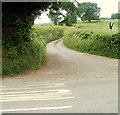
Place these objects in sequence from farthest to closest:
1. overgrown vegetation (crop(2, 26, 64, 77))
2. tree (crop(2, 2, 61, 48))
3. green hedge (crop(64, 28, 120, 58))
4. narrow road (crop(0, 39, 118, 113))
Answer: green hedge (crop(64, 28, 120, 58)), tree (crop(2, 2, 61, 48)), overgrown vegetation (crop(2, 26, 64, 77)), narrow road (crop(0, 39, 118, 113))

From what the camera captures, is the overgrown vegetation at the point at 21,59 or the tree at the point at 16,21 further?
the tree at the point at 16,21

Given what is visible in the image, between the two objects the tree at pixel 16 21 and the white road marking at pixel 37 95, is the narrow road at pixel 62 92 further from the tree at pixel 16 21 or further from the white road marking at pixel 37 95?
the tree at pixel 16 21

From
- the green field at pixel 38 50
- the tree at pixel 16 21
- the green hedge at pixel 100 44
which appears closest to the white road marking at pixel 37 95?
the green field at pixel 38 50

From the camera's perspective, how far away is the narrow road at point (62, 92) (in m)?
7.23

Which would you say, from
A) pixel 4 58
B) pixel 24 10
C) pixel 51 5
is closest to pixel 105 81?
pixel 4 58

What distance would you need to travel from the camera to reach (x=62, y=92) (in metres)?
9.33

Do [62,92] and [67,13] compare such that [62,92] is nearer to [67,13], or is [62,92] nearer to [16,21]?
[16,21]

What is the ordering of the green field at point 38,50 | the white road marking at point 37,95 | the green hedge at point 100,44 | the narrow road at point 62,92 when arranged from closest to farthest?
the narrow road at point 62,92 → the white road marking at point 37,95 → the green field at point 38,50 → the green hedge at point 100,44

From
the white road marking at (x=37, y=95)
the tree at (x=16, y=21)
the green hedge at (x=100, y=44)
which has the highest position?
the tree at (x=16, y=21)

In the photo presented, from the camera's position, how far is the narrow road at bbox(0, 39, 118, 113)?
7.23 metres

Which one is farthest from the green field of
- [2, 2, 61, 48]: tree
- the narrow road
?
the narrow road

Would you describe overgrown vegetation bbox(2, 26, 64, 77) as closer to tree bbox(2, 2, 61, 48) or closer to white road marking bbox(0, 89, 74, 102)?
tree bbox(2, 2, 61, 48)

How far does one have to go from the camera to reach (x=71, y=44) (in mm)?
31953

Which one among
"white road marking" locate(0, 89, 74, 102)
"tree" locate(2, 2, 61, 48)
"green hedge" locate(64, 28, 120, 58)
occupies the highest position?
"tree" locate(2, 2, 61, 48)
